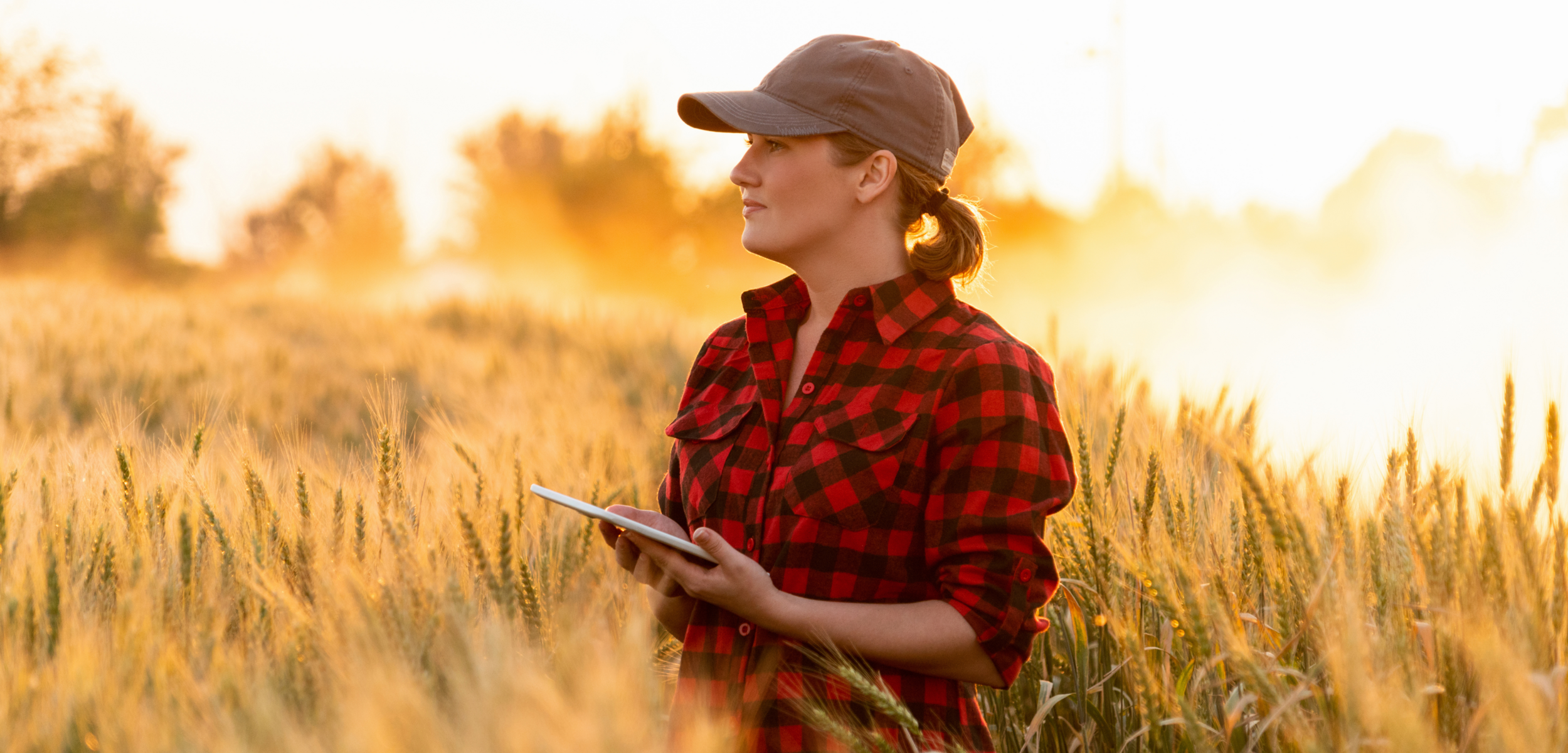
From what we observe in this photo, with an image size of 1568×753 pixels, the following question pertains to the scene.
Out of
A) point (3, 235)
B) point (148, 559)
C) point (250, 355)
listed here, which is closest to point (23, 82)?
point (3, 235)

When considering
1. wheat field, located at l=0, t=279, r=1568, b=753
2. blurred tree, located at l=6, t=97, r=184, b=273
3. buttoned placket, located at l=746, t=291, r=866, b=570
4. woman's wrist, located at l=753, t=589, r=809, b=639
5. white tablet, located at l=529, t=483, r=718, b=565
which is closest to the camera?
wheat field, located at l=0, t=279, r=1568, b=753

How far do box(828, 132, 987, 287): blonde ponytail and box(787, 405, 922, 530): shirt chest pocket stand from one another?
359 millimetres

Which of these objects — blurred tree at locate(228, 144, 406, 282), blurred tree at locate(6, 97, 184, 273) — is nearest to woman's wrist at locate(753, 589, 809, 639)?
blurred tree at locate(6, 97, 184, 273)

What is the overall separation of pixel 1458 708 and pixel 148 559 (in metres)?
1.92

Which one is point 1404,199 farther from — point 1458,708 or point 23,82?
point 23,82

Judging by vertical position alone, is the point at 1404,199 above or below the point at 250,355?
above

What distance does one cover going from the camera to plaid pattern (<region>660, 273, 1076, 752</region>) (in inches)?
62.9

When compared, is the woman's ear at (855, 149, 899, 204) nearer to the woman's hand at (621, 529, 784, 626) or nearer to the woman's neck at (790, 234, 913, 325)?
the woman's neck at (790, 234, 913, 325)

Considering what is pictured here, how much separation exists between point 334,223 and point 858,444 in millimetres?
38881

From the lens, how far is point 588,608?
1.84 metres

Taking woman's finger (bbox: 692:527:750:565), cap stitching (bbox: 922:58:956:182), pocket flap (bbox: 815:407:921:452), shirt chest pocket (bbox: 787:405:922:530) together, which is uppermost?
cap stitching (bbox: 922:58:956:182)

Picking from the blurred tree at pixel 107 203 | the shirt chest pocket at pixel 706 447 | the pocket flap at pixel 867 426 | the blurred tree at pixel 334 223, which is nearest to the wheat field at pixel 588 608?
the shirt chest pocket at pixel 706 447

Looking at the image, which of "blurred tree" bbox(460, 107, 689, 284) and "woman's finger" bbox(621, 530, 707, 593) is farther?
"blurred tree" bbox(460, 107, 689, 284)

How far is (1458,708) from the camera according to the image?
1.42 meters
